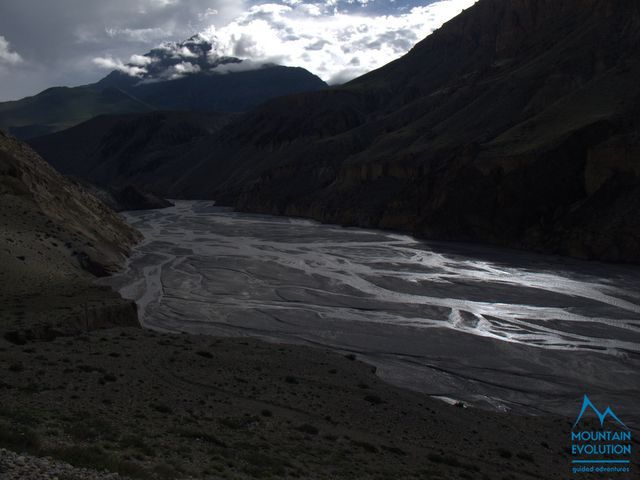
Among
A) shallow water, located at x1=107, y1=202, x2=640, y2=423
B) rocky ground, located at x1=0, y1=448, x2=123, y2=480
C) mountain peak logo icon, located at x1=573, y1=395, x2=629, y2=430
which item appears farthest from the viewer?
shallow water, located at x1=107, y1=202, x2=640, y2=423

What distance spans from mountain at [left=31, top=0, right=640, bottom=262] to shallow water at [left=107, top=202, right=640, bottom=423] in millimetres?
6042

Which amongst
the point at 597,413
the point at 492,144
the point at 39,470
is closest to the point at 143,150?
the point at 492,144

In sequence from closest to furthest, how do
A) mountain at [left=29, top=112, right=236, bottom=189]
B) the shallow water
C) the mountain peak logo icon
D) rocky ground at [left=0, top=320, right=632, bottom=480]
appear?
rocky ground at [left=0, top=320, right=632, bottom=480], the mountain peak logo icon, the shallow water, mountain at [left=29, top=112, right=236, bottom=189]

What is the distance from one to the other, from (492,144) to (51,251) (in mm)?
45330

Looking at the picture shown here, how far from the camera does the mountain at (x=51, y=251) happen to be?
1944 cm

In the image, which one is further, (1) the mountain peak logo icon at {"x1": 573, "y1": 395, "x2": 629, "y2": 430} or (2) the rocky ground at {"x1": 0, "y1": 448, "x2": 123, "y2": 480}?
(1) the mountain peak logo icon at {"x1": 573, "y1": 395, "x2": 629, "y2": 430}

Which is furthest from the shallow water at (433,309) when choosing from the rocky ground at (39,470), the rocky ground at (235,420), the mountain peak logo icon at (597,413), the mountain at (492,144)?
the rocky ground at (39,470)

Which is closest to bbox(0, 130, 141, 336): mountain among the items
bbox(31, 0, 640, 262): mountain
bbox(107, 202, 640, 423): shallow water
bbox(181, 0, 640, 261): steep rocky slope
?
bbox(107, 202, 640, 423): shallow water

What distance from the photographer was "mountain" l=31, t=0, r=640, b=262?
163 ft

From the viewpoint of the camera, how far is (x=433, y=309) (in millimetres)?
30250

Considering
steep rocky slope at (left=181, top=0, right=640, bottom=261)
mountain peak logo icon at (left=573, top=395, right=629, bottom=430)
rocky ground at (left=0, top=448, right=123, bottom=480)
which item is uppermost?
steep rocky slope at (left=181, top=0, right=640, bottom=261)

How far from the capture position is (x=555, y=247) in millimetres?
47344

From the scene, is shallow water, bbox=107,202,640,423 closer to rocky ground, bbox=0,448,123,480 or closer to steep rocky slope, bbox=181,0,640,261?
steep rocky slope, bbox=181,0,640,261

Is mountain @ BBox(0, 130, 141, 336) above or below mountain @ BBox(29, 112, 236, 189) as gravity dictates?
below
